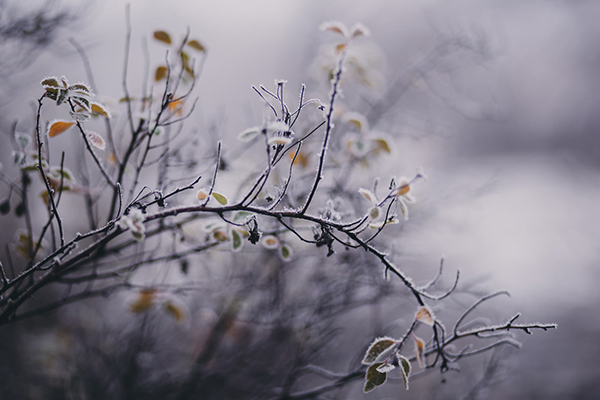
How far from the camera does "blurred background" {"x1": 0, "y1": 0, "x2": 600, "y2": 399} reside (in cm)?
211

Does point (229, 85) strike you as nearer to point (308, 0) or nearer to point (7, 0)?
point (308, 0)

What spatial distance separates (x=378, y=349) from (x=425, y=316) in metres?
0.12

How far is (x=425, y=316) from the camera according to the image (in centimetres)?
75

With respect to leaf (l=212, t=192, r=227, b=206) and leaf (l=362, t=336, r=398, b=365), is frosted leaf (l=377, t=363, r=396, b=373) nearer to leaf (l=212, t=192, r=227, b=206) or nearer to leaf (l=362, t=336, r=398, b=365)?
leaf (l=362, t=336, r=398, b=365)

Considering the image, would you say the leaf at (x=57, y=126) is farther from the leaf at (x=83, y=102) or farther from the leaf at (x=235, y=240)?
the leaf at (x=235, y=240)

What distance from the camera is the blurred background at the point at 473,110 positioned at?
211 centimetres

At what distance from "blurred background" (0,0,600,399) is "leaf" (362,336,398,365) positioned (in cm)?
96

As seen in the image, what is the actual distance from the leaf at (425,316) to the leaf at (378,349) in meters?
0.07

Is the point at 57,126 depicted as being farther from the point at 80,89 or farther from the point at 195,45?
the point at 195,45

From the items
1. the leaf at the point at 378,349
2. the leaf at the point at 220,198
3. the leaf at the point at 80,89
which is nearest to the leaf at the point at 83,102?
the leaf at the point at 80,89

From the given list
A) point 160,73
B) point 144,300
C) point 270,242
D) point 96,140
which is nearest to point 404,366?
point 270,242

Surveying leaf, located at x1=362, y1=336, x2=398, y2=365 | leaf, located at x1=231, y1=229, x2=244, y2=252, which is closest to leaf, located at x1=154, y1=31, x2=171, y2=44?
leaf, located at x1=231, y1=229, x2=244, y2=252

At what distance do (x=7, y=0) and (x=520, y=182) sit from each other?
648 centimetres

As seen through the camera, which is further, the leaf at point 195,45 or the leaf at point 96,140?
the leaf at point 195,45
